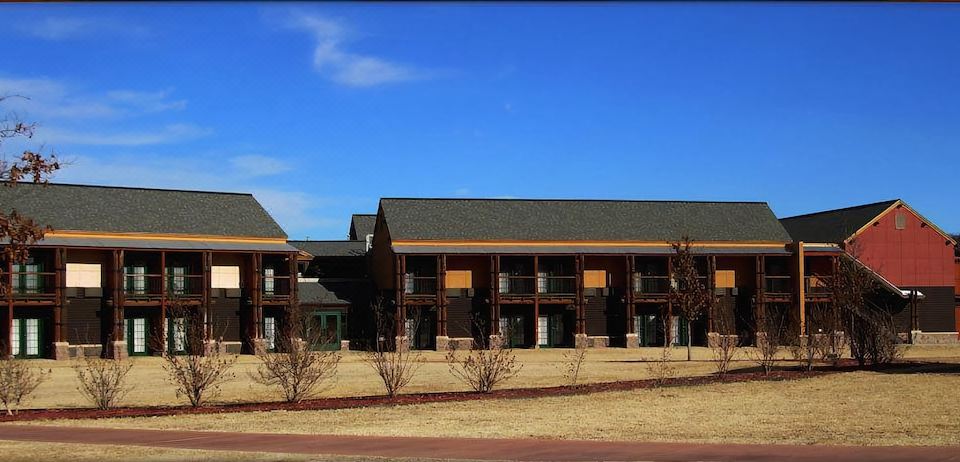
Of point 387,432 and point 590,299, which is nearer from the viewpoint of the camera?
point 387,432

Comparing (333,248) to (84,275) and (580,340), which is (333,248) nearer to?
(580,340)

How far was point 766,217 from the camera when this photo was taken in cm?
5744

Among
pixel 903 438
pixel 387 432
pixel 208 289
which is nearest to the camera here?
pixel 903 438

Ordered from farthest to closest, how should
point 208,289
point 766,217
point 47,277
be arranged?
point 766,217
point 208,289
point 47,277

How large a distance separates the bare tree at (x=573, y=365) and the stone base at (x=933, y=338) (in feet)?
61.6

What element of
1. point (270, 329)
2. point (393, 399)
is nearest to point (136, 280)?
point (270, 329)

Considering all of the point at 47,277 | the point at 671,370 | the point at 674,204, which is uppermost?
the point at 674,204

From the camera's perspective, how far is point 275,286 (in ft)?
167

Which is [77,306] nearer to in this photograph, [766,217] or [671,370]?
[671,370]

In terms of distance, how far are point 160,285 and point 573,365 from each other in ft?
74.3

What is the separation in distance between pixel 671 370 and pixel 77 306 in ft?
89.8

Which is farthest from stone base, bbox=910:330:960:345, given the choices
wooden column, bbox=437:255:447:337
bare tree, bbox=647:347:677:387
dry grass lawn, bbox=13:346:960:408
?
wooden column, bbox=437:255:447:337

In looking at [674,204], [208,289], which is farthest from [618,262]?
[208,289]

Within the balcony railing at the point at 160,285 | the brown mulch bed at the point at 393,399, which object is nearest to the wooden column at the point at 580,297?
the balcony railing at the point at 160,285
